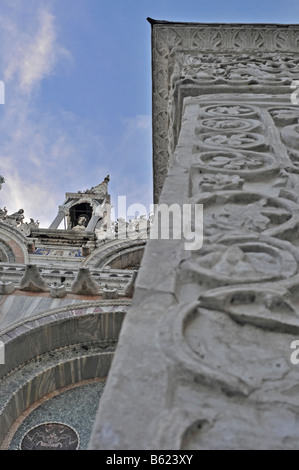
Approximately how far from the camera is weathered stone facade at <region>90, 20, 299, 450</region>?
1119 millimetres

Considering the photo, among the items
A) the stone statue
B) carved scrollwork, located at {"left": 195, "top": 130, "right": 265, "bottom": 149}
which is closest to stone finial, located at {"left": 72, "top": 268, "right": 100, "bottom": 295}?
carved scrollwork, located at {"left": 195, "top": 130, "right": 265, "bottom": 149}

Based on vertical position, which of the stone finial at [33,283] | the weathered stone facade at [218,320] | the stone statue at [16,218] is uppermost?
the stone statue at [16,218]

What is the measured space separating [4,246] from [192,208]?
12.7 m

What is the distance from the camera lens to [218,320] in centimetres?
148

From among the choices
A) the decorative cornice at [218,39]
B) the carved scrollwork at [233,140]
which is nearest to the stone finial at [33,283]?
the carved scrollwork at [233,140]

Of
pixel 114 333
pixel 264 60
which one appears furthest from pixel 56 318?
pixel 264 60

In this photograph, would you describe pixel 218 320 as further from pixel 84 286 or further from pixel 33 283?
pixel 33 283

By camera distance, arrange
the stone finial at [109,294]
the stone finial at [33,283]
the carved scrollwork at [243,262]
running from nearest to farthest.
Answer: the carved scrollwork at [243,262] < the stone finial at [109,294] < the stone finial at [33,283]

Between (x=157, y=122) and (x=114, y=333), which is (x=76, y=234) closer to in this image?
(x=157, y=122)

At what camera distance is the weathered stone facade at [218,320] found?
3.67 ft

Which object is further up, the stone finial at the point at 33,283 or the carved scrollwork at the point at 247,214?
the stone finial at the point at 33,283

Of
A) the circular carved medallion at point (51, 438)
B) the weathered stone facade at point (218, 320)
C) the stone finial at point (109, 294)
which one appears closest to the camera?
the weathered stone facade at point (218, 320)

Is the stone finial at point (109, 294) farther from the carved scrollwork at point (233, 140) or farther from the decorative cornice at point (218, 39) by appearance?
the decorative cornice at point (218, 39)

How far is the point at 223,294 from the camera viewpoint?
153cm
